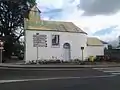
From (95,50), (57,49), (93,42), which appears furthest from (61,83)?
(93,42)

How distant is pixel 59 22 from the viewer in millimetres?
66312

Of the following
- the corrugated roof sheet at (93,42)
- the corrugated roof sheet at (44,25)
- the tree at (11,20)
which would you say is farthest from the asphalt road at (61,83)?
the corrugated roof sheet at (93,42)

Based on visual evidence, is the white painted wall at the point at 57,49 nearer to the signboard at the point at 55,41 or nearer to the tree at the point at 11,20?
the signboard at the point at 55,41

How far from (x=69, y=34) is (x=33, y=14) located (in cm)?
1007

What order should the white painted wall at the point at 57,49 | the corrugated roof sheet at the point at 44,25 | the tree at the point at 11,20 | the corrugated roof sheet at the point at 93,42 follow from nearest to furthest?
the white painted wall at the point at 57,49, the corrugated roof sheet at the point at 44,25, the tree at the point at 11,20, the corrugated roof sheet at the point at 93,42

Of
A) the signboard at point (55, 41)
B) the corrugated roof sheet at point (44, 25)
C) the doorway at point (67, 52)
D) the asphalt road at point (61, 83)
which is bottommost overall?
the asphalt road at point (61, 83)

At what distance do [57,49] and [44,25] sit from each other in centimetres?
555

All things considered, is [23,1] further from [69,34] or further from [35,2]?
[69,34]

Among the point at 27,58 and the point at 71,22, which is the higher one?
the point at 71,22

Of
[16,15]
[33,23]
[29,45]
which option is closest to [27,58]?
[29,45]

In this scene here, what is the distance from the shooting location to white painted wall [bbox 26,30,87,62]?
58.9m

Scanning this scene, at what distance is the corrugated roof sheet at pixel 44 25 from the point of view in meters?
61.2

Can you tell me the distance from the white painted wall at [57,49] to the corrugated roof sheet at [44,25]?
3.28ft

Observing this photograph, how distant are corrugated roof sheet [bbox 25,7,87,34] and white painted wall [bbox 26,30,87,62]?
3.28 ft
